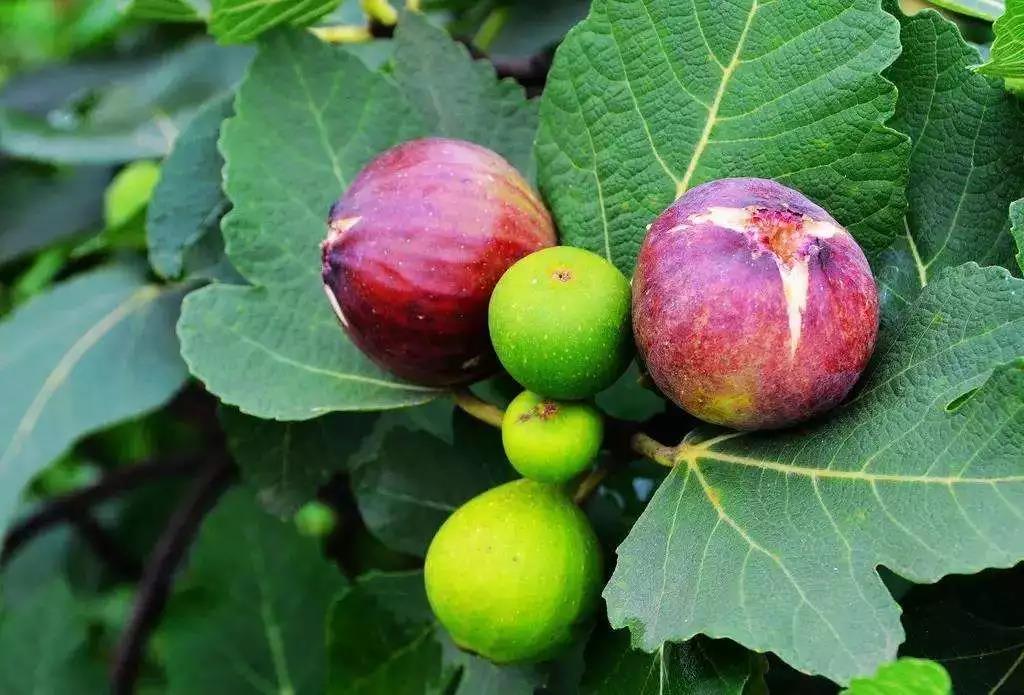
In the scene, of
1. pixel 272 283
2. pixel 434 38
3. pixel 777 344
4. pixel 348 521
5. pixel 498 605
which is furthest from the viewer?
pixel 348 521

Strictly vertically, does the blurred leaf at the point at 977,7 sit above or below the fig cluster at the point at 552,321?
above

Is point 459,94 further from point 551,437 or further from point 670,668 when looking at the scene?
point 670,668

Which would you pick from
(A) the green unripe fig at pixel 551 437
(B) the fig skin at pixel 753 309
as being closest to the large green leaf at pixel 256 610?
(A) the green unripe fig at pixel 551 437

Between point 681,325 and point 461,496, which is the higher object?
point 681,325

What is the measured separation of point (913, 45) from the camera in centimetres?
105

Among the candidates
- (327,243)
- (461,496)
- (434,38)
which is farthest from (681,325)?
(434,38)

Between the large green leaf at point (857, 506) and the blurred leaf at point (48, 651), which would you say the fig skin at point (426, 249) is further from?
the blurred leaf at point (48, 651)

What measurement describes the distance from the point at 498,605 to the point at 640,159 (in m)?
0.48

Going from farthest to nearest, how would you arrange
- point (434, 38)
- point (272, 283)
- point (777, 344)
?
point (434, 38) < point (272, 283) < point (777, 344)

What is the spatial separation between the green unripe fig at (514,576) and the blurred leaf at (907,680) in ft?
0.95

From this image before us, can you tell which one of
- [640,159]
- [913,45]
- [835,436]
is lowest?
[835,436]

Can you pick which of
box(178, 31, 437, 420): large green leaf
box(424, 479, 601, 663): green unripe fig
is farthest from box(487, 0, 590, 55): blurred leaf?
box(424, 479, 601, 663): green unripe fig

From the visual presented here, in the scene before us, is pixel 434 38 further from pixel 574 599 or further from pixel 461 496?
pixel 574 599

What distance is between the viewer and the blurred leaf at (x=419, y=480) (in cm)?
130
